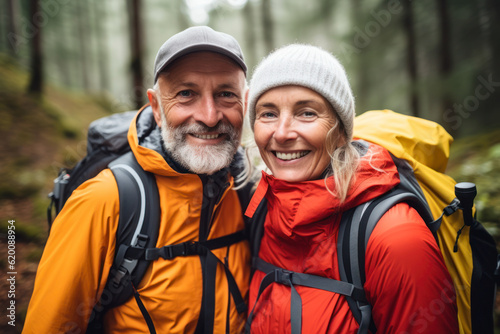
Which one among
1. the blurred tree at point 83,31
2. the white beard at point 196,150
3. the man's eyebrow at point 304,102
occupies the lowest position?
the white beard at point 196,150

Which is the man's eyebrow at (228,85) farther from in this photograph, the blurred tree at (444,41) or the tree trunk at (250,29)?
the tree trunk at (250,29)

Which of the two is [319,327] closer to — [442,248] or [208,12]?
[442,248]

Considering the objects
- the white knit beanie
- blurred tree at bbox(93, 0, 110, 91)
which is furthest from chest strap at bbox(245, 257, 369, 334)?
blurred tree at bbox(93, 0, 110, 91)

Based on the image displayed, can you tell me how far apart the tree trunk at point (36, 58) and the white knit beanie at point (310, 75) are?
1104cm

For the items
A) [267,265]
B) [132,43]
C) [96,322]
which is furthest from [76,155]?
[267,265]

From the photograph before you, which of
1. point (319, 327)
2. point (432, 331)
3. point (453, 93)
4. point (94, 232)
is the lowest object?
point (319, 327)

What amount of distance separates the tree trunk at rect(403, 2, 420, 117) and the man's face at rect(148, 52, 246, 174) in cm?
681

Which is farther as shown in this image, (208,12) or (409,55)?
(208,12)

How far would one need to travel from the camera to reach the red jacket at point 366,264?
1.64 meters

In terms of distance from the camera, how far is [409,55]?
29.3 feet

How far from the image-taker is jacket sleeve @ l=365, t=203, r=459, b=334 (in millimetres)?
1600

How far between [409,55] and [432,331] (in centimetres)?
918

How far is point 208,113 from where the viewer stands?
2.44 m

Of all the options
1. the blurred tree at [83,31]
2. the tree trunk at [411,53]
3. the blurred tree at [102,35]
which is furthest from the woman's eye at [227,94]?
the blurred tree at [83,31]
